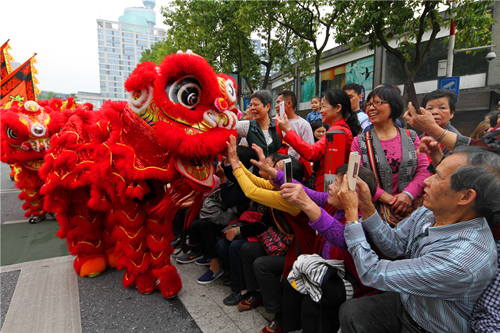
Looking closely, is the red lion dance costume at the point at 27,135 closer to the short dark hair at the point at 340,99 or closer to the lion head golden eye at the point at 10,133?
the lion head golden eye at the point at 10,133

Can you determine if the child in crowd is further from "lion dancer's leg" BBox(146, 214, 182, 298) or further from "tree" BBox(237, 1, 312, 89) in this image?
"tree" BBox(237, 1, 312, 89)

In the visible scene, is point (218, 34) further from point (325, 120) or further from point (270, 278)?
point (270, 278)

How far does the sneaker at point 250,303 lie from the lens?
7.52 feet

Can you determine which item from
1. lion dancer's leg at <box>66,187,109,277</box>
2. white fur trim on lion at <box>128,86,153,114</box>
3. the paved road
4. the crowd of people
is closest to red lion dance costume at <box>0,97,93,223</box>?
the paved road

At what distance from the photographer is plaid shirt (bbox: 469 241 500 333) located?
3.41 ft

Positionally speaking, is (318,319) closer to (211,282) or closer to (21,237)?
(211,282)

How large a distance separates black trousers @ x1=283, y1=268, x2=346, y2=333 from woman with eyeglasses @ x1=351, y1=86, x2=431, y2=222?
0.72 meters

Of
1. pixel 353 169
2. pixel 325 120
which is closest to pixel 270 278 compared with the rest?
pixel 353 169

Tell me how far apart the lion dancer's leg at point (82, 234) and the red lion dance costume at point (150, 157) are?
0.08 ft

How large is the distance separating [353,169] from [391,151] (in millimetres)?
846

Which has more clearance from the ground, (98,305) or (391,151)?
Answer: (391,151)

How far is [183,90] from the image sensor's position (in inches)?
78.7

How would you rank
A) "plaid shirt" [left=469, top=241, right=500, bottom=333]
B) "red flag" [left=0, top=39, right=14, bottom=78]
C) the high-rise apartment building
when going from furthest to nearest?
the high-rise apartment building < "red flag" [left=0, top=39, right=14, bottom=78] < "plaid shirt" [left=469, top=241, right=500, bottom=333]

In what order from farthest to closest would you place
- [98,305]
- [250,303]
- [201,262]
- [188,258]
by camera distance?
[188,258]
[201,262]
[98,305]
[250,303]
